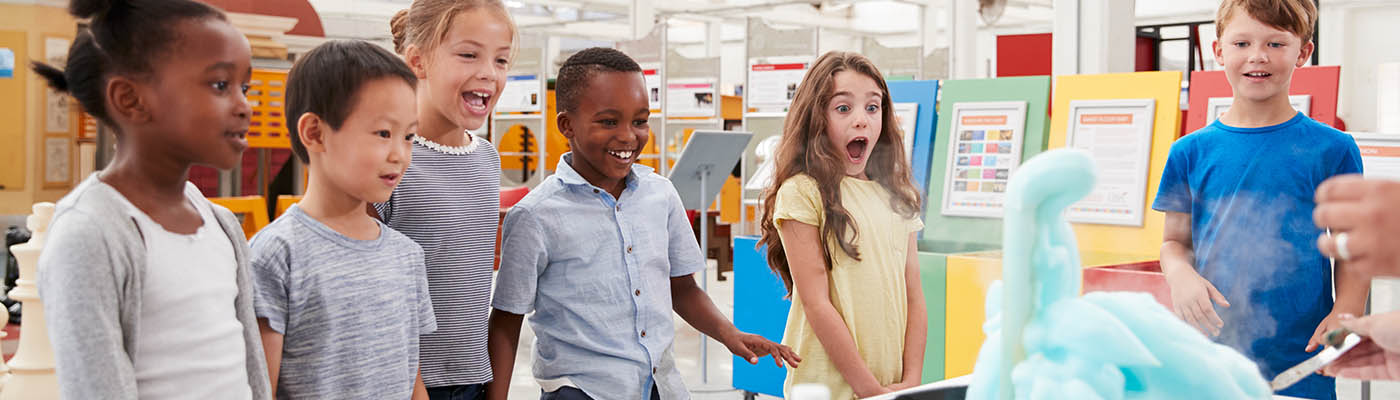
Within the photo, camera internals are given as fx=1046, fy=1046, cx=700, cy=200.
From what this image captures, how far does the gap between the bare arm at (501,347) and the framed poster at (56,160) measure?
15.7 ft

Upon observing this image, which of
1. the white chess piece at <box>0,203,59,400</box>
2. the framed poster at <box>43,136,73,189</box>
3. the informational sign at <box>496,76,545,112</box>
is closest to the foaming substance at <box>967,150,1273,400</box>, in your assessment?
the white chess piece at <box>0,203,59,400</box>

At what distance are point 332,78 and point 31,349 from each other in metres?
1.11

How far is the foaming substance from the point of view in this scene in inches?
→ 33.1

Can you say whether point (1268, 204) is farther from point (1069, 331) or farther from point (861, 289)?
point (1069, 331)

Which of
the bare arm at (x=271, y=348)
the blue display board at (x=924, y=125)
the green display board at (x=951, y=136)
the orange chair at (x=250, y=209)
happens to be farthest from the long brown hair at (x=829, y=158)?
the orange chair at (x=250, y=209)

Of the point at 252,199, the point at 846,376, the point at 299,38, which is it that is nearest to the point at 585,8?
the point at 299,38

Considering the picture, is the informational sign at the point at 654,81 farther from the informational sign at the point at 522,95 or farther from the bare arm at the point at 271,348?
the bare arm at the point at 271,348

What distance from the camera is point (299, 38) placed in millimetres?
6777

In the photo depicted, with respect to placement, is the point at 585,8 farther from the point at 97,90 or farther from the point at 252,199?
the point at 97,90

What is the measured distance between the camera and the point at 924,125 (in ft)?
13.0

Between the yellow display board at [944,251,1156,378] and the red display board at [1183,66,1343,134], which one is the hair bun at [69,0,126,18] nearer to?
the yellow display board at [944,251,1156,378]

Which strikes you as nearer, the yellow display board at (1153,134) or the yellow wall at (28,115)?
the yellow display board at (1153,134)

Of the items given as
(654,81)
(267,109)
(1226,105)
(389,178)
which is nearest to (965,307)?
(1226,105)

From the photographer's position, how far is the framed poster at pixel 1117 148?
3.31m
